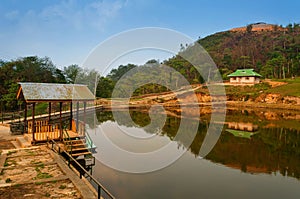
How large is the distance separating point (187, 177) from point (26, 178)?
6.09 metres

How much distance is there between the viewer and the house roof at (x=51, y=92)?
1162cm

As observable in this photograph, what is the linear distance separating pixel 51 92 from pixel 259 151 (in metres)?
11.9

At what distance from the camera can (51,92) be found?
487 inches

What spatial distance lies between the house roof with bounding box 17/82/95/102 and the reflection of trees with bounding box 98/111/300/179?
23.3ft

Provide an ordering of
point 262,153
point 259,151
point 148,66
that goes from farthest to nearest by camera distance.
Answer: point 148,66, point 259,151, point 262,153

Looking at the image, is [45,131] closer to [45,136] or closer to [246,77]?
[45,136]

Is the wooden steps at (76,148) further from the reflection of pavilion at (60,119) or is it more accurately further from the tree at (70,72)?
the tree at (70,72)

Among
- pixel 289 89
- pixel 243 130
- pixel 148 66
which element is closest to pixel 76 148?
pixel 243 130

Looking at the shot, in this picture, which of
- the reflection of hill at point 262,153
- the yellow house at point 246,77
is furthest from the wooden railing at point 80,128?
the yellow house at point 246,77

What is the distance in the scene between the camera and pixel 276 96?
4419 cm

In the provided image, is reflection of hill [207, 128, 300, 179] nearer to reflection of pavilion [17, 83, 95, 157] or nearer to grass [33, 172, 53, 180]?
reflection of pavilion [17, 83, 95, 157]

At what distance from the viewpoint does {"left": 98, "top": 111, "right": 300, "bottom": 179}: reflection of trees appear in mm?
12255

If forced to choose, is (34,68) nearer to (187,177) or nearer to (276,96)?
(187,177)

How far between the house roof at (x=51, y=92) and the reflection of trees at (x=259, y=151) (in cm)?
710
